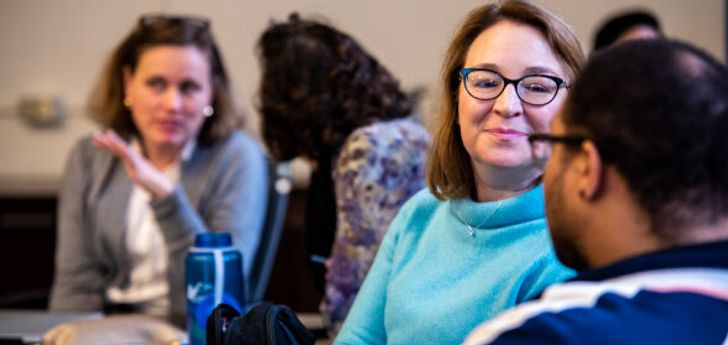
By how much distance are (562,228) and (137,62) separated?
5.58ft

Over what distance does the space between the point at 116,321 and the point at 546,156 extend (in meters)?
0.78

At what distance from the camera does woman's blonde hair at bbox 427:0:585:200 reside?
1.22m

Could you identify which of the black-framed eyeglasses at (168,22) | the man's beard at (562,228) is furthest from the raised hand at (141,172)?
the man's beard at (562,228)

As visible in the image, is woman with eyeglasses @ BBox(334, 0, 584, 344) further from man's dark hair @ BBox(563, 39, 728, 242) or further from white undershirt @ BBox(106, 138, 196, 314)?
white undershirt @ BBox(106, 138, 196, 314)

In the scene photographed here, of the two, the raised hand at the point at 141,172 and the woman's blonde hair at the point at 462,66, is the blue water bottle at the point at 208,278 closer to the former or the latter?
the woman's blonde hair at the point at 462,66

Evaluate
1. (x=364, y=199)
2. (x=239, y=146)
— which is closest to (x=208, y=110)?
(x=239, y=146)

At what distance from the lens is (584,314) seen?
2.30 feet

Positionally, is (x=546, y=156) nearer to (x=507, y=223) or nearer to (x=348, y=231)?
(x=507, y=223)

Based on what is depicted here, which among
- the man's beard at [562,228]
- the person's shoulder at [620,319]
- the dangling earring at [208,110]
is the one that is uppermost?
the man's beard at [562,228]

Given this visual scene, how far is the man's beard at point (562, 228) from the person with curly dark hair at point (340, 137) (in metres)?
0.83

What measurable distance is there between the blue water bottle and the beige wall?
7.13 ft

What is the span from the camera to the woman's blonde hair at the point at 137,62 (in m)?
2.25

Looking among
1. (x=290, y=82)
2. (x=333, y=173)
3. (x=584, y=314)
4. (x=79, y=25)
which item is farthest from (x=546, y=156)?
(x=79, y=25)

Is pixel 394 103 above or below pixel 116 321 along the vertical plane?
above
